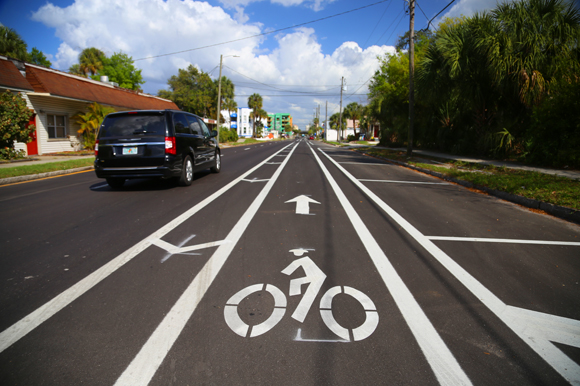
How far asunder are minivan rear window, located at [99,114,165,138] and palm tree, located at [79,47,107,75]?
47416 millimetres

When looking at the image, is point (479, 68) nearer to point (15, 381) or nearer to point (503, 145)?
point (503, 145)

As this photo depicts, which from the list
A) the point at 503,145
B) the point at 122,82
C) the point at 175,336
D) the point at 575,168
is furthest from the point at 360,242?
the point at 122,82

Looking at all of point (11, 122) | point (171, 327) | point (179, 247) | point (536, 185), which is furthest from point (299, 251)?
point (11, 122)

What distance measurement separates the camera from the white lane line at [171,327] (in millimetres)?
2234

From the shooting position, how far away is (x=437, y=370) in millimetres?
2303

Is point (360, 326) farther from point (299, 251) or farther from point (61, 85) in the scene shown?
point (61, 85)

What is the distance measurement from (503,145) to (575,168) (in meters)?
3.81

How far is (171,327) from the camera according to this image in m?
2.75

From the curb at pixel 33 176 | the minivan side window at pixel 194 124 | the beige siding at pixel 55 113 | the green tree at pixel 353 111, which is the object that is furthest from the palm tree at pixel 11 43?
the green tree at pixel 353 111

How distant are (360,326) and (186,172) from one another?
7.40 meters

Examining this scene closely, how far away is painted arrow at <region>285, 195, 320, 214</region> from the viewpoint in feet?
21.9

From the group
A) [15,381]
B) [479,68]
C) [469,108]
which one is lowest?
[15,381]

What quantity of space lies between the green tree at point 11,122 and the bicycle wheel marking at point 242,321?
1506 cm

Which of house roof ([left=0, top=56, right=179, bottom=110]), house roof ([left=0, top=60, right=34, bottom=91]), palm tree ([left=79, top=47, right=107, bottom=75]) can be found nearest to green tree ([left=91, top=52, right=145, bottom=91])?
palm tree ([left=79, top=47, right=107, bottom=75])
